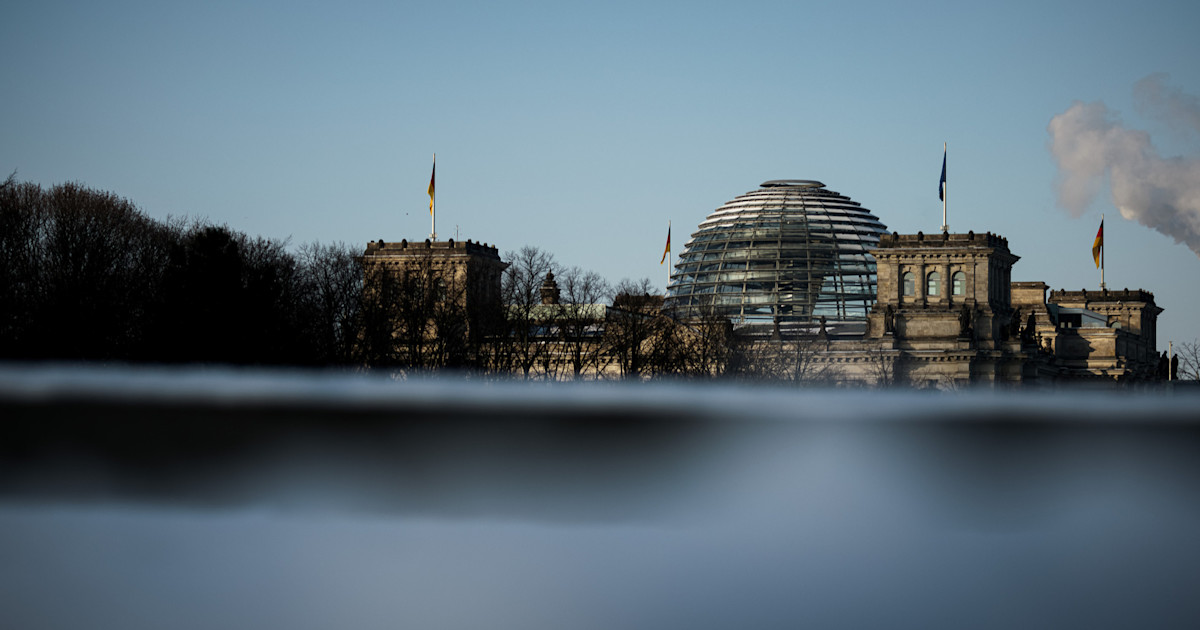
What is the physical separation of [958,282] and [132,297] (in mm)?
99583

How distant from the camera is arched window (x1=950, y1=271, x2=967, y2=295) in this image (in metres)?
158

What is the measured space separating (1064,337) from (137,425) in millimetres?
182096

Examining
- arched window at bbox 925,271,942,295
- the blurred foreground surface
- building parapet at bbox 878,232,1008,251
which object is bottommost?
the blurred foreground surface

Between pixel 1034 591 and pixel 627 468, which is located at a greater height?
pixel 627 468

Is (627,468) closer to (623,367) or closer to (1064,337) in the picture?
(623,367)

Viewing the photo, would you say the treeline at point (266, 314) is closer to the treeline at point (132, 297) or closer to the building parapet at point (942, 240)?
the treeline at point (132, 297)

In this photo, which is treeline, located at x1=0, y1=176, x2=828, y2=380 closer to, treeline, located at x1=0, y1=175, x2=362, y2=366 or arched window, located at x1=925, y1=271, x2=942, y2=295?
treeline, located at x1=0, y1=175, x2=362, y2=366

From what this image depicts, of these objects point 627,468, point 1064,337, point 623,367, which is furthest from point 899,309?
point 627,468

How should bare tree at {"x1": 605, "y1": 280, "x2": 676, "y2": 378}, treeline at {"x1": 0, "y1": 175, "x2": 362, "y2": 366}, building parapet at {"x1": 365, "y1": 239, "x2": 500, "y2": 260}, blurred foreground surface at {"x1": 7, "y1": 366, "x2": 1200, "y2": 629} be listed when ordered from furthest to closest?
building parapet at {"x1": 365, "y1": 239, "x2": 500, "y2": 260} → bare tree at {"x1": 605, "y1": 280, "x2": 676, "y2": 378} → treeline at {"x1": 0, "y1": 175, "x2": 362, "y2": 366} → blurred foreground surface at {"x1": 7, "y1": 366, "x2": 1200, "y2": 629}

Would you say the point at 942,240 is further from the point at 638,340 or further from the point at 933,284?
the point at 638,340

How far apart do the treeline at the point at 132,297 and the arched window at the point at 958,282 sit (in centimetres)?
8189

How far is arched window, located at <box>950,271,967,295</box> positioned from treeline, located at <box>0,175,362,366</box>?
269 ft

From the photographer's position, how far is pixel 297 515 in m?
7.09

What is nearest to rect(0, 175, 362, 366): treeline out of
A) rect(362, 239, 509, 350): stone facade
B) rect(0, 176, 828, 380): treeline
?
rect(0, 176, 828, 380): treeline
